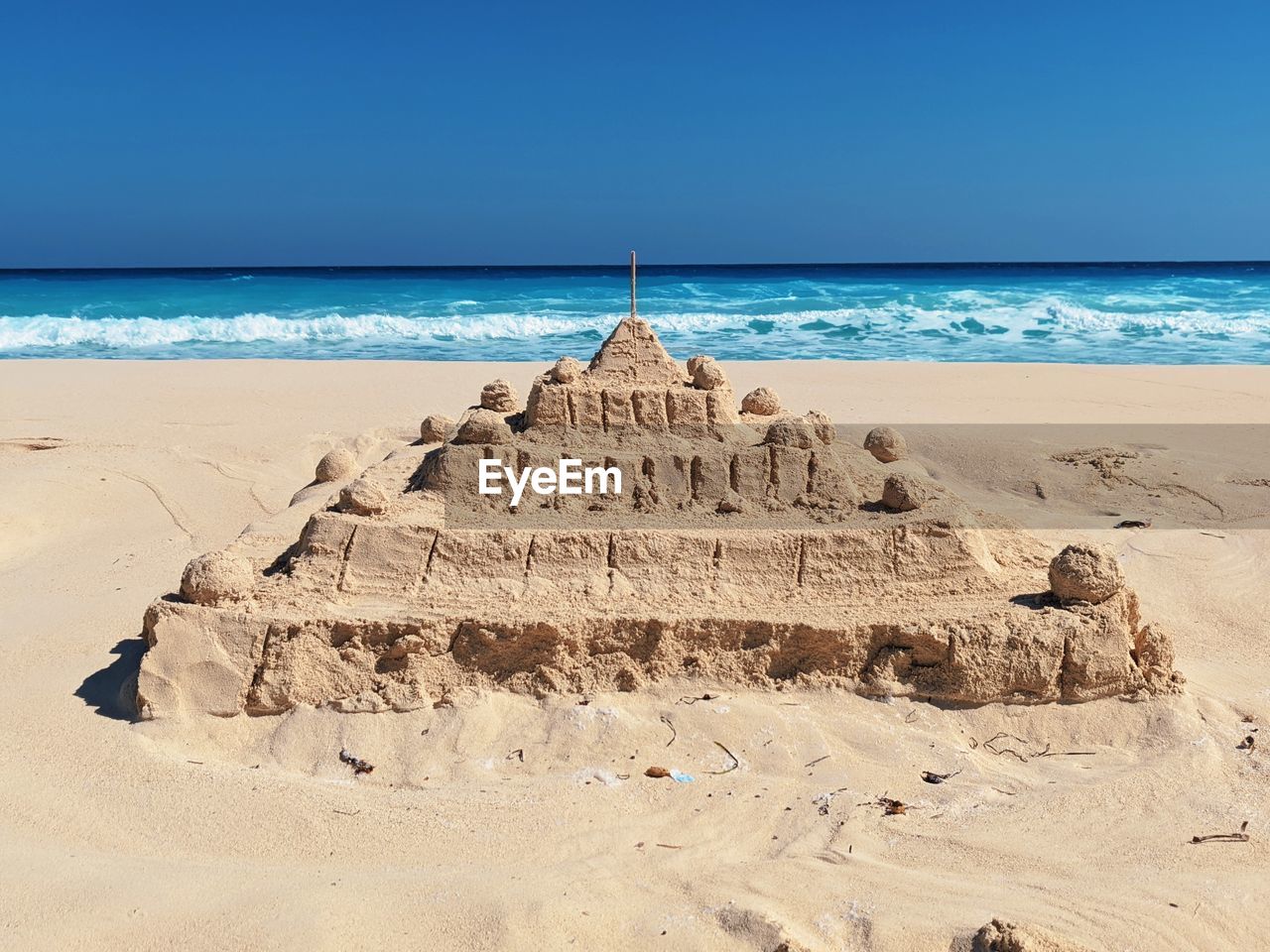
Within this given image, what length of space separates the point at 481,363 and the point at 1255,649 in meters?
11.9

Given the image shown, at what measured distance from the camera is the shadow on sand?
462 centimetres

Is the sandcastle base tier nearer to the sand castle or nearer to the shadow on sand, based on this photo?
the sand castle

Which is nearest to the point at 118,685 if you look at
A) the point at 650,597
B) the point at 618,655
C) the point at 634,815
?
the point at 618,655

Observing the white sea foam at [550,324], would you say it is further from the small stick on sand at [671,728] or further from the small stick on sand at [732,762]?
the small stick on sand at [732,762]

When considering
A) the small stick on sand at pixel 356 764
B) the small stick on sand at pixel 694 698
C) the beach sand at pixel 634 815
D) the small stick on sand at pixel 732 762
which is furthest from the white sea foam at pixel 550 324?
the small stick on sand at pixel 732 762

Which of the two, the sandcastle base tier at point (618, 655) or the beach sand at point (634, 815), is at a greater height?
the sandcastle base tier at point (618, 655)

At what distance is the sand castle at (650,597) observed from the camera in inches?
178

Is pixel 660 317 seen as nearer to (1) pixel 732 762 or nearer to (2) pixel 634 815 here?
(1) pixel 732 762

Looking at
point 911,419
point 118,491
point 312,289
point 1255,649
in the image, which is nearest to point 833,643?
point 1255,649

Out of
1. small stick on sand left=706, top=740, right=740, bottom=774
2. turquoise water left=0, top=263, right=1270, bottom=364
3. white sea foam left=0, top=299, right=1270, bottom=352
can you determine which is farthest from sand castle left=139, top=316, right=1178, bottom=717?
white sea foam left=0, top=299, right=1270, bottom=352

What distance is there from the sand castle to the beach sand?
6.0 inches

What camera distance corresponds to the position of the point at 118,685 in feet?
16.0

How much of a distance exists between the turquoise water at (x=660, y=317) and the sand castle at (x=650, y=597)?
44.7ft

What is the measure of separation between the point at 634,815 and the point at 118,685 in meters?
2.63
